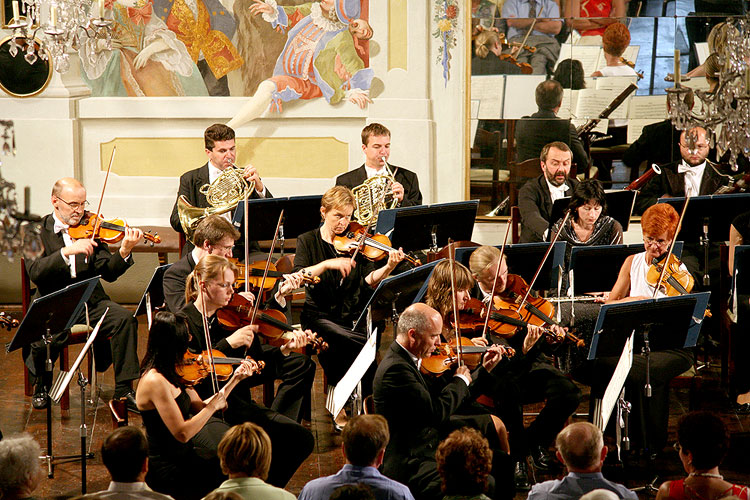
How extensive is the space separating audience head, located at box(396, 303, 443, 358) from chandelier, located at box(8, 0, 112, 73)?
2718 mm

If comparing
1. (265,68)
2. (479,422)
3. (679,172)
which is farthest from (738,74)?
(265,68)

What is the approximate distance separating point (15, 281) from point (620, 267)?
4925 mm

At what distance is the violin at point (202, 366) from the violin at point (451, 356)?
0.73m

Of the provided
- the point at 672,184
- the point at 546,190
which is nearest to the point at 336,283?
the point at 546,190

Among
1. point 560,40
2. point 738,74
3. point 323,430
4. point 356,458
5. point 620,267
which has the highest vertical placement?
point 560,40

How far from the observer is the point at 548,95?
Result: 24.6ft

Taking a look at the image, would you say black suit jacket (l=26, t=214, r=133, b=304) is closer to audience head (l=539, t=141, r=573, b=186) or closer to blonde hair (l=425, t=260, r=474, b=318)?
blonde hair (l=425, t=260, r=474, b=318)

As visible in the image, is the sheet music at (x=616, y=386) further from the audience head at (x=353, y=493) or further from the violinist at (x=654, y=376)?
the audience head at (x=353, y=493)

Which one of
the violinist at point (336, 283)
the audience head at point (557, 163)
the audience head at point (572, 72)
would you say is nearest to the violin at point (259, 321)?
the violinist at point (336, 283)

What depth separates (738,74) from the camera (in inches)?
192

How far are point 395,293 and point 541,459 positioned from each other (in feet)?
3.50

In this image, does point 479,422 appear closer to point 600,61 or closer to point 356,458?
point 356,458

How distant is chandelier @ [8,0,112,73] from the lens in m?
5.84

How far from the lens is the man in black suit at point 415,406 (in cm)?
385
